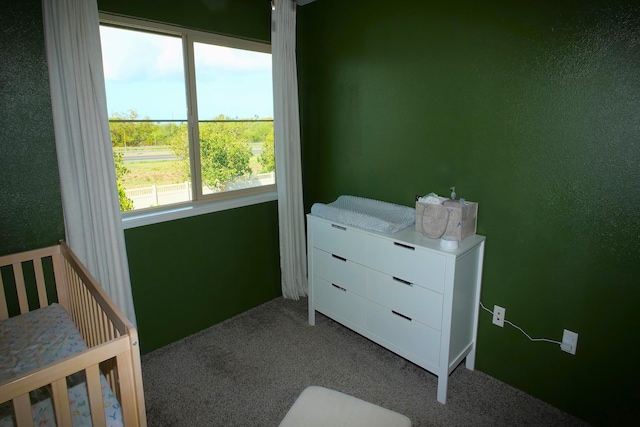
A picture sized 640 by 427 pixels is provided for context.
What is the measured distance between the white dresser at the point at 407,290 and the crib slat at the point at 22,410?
1679 millimetres

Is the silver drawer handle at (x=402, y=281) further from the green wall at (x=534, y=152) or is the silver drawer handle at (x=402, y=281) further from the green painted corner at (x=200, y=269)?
the green painted corner at (x=200, y=269)

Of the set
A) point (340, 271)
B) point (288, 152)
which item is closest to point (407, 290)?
point (340, 271)

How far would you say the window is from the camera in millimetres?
2283

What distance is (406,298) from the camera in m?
2.14

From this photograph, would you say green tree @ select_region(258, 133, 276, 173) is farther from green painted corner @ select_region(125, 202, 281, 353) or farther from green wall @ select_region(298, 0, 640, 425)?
green wall @ select_region(298, 0, 640, 425)

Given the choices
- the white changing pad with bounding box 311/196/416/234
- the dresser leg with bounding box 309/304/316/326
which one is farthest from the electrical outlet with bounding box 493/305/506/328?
the dresser leg with bounding box 309/304/316/326

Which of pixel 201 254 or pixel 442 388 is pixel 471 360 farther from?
A: pixel 201 254

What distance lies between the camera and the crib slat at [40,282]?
200cm

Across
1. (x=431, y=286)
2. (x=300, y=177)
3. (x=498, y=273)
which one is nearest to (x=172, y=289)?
(x=300, y=177)

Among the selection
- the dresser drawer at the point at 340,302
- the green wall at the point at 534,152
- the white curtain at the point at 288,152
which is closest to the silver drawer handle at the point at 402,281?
the dresser drawer at the point at 340,302

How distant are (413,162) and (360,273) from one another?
802mm

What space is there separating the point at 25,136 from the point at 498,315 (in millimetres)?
2733

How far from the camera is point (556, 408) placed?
1997 mm

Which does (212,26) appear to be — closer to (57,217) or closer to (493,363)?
(57,217)
